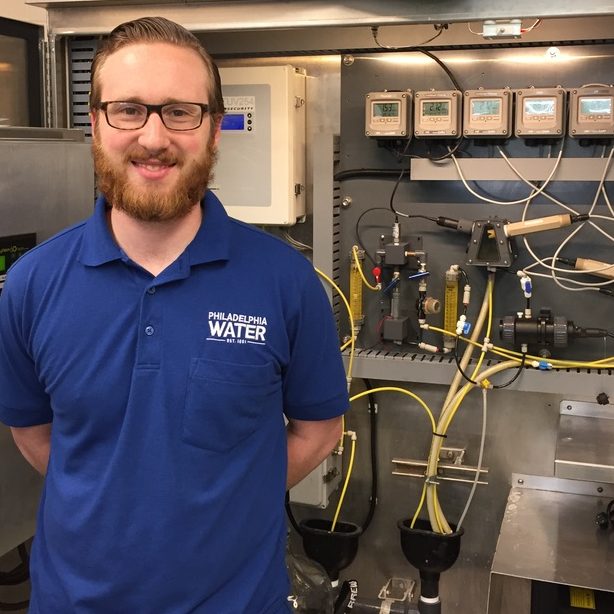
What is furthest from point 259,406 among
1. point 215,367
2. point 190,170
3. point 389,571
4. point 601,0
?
point 389,571

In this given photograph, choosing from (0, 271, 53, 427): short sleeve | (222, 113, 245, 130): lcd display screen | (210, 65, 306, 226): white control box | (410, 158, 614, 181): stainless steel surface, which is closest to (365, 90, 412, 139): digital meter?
(410, 158, 614, 181): stainless steel surface

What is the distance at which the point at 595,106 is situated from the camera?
221cm

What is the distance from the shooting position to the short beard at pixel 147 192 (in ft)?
4.44

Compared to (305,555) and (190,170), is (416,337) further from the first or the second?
(190,170)

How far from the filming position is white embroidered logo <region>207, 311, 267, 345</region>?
4.42 ft

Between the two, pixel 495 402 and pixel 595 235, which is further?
pixel 495 402

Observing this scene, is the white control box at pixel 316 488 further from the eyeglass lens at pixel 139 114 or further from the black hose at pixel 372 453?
the eyeglass lens at pixel 139 114

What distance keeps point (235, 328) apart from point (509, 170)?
4.07ft

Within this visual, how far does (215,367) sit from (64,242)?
0.34 meters

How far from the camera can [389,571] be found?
2.75m

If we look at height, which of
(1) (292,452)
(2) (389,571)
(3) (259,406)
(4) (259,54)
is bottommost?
(2) (389,571)

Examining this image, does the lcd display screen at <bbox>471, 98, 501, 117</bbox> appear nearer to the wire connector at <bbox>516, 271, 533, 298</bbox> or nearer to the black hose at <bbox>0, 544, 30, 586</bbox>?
the wire connector at <bbox>516, 271, 533, 298</bbox>

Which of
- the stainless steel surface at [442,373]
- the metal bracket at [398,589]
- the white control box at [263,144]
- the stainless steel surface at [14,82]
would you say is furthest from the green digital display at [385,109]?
the metal bracket at [398,589]

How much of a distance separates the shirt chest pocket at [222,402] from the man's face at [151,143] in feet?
0.83
